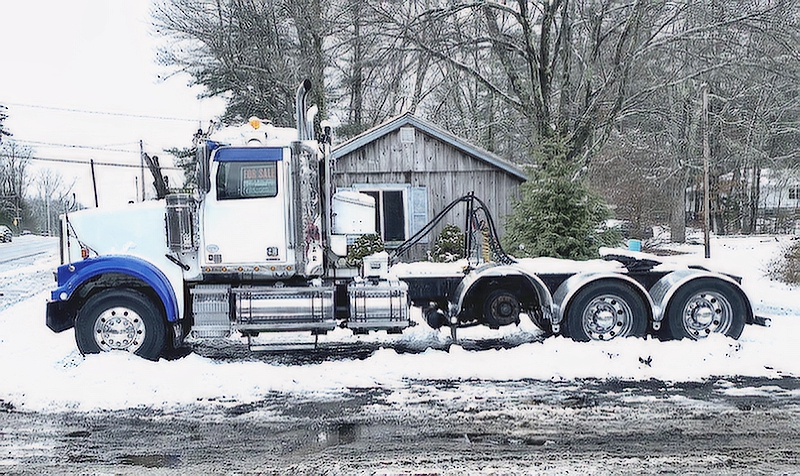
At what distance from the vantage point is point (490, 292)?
8.81 m

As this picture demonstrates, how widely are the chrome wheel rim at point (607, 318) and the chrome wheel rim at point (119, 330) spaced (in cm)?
549

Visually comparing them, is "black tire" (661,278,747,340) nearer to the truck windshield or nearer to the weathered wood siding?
the truck windshield

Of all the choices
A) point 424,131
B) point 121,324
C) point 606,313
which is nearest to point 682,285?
point 606,313

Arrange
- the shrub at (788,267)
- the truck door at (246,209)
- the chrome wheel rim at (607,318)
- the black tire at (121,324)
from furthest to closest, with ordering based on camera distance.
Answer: the shrub at (788,267) → the chrome wheel rim at (607,318) → the truck door at (246,209) → the black tire at (121,324)

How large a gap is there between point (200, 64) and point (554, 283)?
73.9 ft

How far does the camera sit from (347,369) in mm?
7379

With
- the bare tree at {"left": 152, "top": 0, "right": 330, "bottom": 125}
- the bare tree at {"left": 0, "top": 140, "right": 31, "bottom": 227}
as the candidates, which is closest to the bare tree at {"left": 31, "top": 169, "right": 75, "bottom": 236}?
the bare tree at {"left": 0, "top": 140, "right": 31, "bottom": 227}

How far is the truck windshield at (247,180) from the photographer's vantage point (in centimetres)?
776

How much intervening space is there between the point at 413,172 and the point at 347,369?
366 inches

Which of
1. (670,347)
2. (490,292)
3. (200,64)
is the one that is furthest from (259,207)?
(200,64)

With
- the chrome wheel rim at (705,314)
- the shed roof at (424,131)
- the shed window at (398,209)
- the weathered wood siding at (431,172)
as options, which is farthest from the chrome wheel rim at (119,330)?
the shed window at (398,209)

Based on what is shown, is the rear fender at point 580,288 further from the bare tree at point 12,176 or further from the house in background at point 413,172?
the bare tree at point 12,176

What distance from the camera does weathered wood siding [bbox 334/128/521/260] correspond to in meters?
16.0

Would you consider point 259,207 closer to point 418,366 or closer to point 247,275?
point 247,275
